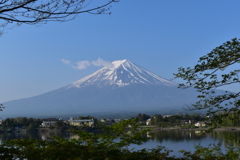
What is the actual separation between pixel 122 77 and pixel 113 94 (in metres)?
8.90

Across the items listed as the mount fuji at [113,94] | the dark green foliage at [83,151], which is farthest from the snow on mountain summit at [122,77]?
the dark green foliage at [83,151]

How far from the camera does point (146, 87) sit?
118 m

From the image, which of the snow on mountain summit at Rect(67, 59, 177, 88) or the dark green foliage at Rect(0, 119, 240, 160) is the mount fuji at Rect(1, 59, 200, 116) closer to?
the snow on mountain summit at Rect(67, 59, 177, 88)

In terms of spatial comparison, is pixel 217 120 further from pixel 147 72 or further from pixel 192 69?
pixel 147 72

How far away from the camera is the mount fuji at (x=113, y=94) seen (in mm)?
110438

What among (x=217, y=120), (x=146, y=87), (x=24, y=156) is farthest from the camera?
(x=146, y=87)

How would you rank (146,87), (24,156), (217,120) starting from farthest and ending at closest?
(146,87) → (217,120) → (24,156)

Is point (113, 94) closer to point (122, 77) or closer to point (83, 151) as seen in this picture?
point (122, 77)

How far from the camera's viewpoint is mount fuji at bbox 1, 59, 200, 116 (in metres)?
110

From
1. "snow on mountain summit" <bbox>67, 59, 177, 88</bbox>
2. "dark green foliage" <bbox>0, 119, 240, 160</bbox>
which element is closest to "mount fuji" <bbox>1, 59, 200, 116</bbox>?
"snow on mountain summit" <bbox>67, 59, 177, 88</bbox>

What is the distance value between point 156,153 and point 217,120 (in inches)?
31.5

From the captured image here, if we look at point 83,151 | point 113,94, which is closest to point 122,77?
point 113,94

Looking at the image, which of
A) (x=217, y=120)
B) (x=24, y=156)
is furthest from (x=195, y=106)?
(x=24, y=156)

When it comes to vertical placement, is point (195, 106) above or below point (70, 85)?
below
